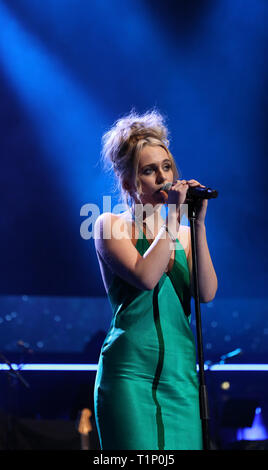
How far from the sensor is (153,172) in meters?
1.59

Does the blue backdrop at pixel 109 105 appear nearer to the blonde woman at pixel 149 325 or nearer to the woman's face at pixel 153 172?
the woman's face at pixel 153 172

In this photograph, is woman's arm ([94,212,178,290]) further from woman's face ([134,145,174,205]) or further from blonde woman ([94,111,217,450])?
woman's face ([134,145,174,205])

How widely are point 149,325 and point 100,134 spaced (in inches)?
126

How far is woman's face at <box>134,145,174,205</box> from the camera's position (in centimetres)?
157

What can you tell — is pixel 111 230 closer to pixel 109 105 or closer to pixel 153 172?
pixel 153 172

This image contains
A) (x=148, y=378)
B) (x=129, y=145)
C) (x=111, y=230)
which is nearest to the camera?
(x=148, y=378)

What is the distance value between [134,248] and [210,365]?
3.05 m

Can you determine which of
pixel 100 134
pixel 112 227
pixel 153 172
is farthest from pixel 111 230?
pixel 100 134

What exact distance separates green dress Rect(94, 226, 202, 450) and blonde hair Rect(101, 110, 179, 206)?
0.36 m

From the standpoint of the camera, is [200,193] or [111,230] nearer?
[200,193]

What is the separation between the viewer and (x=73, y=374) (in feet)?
15.8

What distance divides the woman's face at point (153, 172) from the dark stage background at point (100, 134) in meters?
2.30
